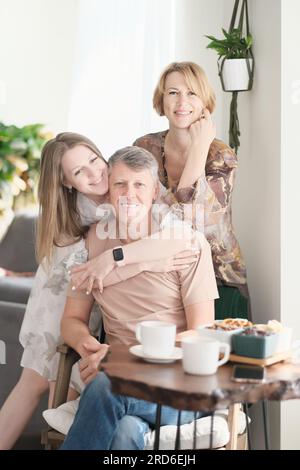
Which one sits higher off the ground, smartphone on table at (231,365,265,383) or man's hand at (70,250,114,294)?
man's hand at (70,250,114,294)

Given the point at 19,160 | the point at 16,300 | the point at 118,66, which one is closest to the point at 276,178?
the point at 118,66

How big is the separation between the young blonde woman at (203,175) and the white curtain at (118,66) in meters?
0.95

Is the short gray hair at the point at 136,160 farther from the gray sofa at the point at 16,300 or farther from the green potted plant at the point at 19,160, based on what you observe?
the green potted plant at the point at 19,160

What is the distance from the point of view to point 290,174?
2250 mm

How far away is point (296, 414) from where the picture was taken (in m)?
2.25

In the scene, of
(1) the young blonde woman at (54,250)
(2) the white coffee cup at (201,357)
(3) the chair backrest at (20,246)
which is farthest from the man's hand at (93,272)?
(3) the chair backrest at (20,246)

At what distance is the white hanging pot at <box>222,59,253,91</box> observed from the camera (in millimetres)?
2512

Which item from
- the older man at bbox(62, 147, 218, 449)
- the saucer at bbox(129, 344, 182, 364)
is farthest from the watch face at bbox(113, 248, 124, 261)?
the saucer at bbox(129, 344, 182, 364)

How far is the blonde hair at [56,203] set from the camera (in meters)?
2.17

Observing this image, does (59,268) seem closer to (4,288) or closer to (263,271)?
(263,271)

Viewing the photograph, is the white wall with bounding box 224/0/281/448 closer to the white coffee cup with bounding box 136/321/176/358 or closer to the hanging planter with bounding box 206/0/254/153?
the hanging planter with bounding box 206/0/254/153

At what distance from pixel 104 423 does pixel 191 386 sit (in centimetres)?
41

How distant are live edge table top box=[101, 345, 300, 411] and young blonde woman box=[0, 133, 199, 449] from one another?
0.78 m

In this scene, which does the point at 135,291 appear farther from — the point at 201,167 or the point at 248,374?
the point at 248,374
